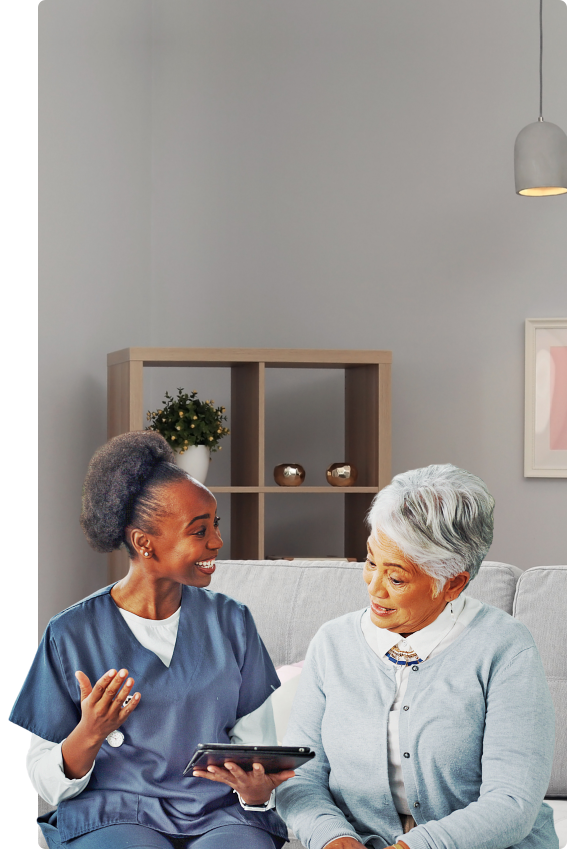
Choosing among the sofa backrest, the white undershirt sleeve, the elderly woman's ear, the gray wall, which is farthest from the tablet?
the gray wall

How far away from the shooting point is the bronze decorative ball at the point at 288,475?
3.25m

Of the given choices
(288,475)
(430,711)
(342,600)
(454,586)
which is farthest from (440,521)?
(288,475)

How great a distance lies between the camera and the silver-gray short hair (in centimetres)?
97

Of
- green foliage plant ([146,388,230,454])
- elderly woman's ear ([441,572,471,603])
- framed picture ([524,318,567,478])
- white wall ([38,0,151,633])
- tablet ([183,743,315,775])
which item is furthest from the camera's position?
framed picture ([524,318,567,478])

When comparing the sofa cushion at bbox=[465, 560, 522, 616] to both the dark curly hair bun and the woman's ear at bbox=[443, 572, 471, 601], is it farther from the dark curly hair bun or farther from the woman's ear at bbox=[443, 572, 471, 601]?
the dark curly hair bun

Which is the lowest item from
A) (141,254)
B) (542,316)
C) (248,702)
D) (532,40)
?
(248,702)

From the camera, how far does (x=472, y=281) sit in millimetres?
3738

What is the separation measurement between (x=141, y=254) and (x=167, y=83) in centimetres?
77

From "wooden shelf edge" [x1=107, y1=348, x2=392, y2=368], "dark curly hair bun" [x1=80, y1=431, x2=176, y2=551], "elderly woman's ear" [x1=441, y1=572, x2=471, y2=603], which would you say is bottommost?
"elderly woman's ear" [x1=441, y1=572, x2=471, y2=603]

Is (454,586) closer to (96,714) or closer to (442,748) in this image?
(442,748)

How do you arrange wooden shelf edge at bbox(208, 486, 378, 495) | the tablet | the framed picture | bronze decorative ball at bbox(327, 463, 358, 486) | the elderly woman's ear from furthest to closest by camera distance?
the framed picture → bronze decorative ball at bbox(327, 463, 358, 486) → wooden shelf edge at bbox(208, 486, 378, 495) → the elderly woman's ear → the tablet

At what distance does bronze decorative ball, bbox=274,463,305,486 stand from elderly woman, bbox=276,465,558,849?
2.16m

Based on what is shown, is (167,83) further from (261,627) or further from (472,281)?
(261,627)

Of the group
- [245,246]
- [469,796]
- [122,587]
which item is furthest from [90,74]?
[469,796]
